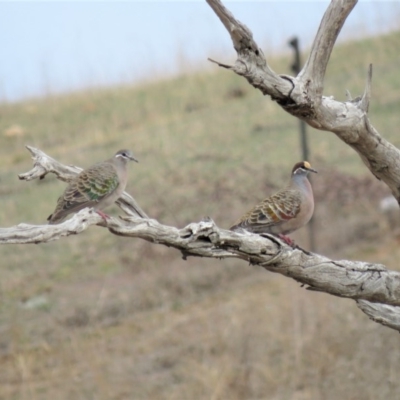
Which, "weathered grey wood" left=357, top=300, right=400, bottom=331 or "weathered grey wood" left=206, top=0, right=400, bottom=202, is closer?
"weathered grey wood" left=206, top=0, right=400, bottom=202

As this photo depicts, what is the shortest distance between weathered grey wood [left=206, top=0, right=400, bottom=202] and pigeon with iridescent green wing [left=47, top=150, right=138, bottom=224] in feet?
4.82

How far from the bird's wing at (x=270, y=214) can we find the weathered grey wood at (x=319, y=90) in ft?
2.62

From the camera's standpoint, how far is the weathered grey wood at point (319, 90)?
11.0 feet

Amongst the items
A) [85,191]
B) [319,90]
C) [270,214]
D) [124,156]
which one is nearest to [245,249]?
[319,90]

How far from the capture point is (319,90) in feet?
11.9

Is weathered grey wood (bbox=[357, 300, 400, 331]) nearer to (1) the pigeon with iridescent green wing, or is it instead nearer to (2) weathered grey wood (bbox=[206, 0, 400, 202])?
(2) weathered grey wood (bbox=[206, 0, 400, 202])

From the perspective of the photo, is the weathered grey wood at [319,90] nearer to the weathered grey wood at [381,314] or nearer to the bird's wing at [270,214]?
the weathered grey wood at [381,314]

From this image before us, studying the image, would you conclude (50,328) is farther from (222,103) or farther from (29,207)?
(222,103)

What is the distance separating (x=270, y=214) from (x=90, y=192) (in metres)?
1.07

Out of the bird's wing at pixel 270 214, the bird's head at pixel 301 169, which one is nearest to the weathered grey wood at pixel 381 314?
the bird's wing at pixel 270 214

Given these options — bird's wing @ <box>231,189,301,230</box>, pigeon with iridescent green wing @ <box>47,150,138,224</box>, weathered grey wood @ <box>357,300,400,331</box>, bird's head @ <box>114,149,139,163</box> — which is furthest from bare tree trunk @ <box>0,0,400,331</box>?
bird's head @ <box>114,149,139,163</box>

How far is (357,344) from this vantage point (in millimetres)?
7828

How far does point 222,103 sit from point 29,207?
20.8 feet

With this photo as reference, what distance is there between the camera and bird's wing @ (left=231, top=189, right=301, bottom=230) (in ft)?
16.1
